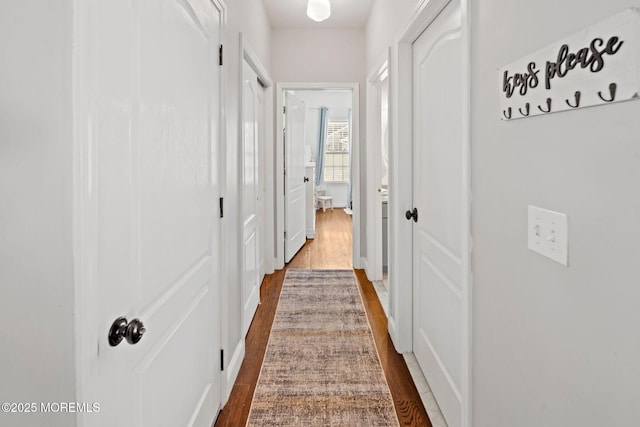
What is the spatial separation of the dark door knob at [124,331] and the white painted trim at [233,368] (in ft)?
3.77

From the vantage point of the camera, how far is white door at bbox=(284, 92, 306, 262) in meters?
4.62

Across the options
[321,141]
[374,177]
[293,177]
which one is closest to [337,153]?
[321,141]

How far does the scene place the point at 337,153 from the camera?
32.5 ft

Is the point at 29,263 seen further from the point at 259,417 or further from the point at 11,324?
the point at 259,417

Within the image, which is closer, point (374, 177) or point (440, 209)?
point (440, 209)

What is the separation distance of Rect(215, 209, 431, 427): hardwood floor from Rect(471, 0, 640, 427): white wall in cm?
72

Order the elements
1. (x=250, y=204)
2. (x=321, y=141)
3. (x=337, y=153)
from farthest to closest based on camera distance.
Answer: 1. (x=337, y=153)
2. (x=321, y=141)
3. (x=250, y=204)

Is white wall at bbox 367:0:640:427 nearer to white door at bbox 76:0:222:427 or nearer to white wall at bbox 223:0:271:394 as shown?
white door at bbox 76:0:222:427

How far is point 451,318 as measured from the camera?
1787 mm

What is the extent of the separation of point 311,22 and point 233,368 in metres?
3.56

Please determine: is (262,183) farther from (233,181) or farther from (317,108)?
(317,108)

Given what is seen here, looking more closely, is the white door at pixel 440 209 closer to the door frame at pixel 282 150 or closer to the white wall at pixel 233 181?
the white wall at pixel 233 181

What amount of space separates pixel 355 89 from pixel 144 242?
3.68 meters

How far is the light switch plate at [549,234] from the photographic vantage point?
0.85 metres
